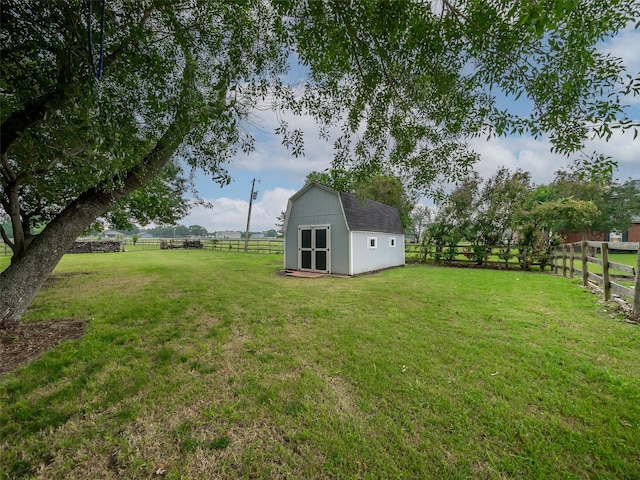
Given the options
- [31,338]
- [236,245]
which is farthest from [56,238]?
[236,245]

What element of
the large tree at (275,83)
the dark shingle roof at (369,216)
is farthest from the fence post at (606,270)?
the dark shingle roof at (369,216)

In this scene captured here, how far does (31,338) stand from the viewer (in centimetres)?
366

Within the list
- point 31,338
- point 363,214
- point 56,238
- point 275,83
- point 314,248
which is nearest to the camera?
point 56,238

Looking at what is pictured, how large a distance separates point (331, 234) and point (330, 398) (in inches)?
312

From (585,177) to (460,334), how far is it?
245 cm

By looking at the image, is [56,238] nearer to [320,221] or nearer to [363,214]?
[320,221]

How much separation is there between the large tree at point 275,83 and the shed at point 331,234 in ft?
18.4

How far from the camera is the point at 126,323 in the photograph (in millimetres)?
4316

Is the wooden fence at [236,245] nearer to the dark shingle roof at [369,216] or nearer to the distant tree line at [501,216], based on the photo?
the dark shingle roof at [369,216]

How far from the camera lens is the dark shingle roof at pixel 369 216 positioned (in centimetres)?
1003

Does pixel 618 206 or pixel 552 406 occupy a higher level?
pixel 618 206

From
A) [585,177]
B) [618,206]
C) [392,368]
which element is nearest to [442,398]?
[392,368]

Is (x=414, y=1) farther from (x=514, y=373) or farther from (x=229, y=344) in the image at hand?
(x=229, y=344)

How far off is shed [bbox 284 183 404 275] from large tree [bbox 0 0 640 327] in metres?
5.60
